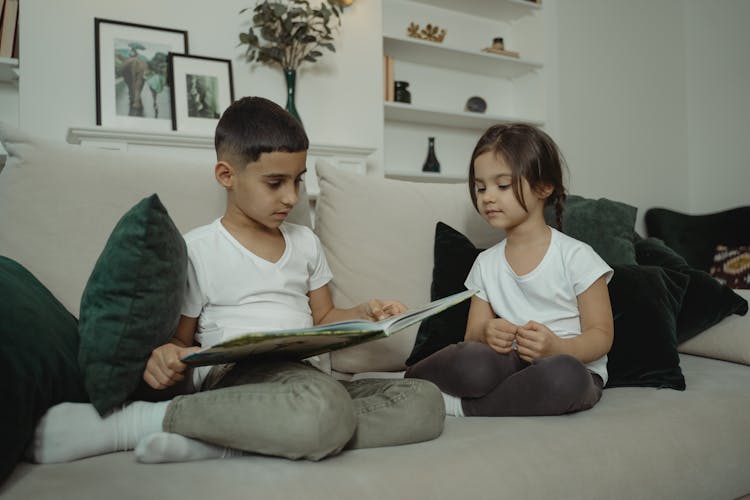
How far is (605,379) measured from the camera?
139cm

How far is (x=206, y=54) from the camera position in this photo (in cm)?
303

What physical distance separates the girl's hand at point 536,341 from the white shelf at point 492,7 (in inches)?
123

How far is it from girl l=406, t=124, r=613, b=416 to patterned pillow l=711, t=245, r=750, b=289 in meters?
2.03

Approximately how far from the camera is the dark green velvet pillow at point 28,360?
2.60 feet

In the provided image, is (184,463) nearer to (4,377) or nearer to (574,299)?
(4,377)

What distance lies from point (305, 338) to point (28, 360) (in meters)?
0.38

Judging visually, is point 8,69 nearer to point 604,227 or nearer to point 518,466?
point 604,227

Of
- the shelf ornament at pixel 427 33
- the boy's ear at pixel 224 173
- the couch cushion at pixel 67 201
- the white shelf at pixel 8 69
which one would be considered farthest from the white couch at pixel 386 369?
the shelf ornament at pixel 427 33

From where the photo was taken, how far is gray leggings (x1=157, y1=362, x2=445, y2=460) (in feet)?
2.84

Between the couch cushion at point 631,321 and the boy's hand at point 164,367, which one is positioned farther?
the couch cushion at point 631,321

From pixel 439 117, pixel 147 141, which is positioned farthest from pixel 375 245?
pixel 439 117

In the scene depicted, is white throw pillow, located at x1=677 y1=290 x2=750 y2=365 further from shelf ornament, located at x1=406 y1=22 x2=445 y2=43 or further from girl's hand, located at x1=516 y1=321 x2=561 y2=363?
shelf ornament, located at x1=406 y1=22 x2=445 y2=43

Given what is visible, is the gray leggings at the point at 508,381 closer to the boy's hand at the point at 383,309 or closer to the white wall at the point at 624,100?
the boy's hand at the point at 383,309

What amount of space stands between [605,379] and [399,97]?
2544mm
